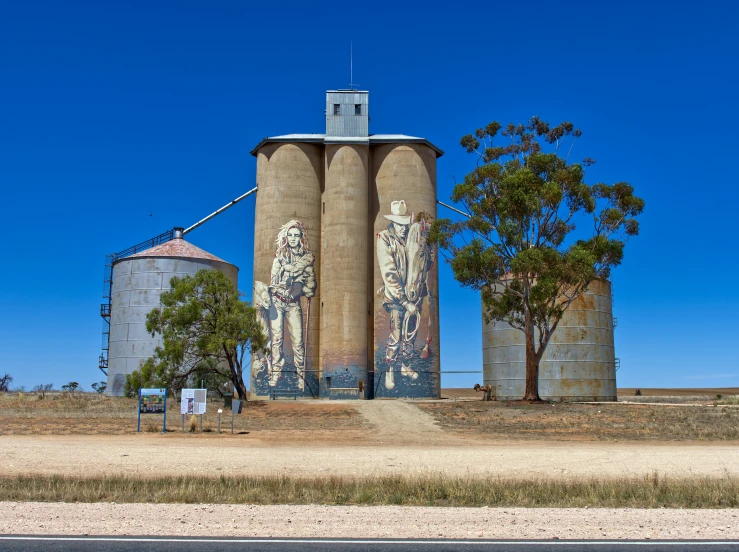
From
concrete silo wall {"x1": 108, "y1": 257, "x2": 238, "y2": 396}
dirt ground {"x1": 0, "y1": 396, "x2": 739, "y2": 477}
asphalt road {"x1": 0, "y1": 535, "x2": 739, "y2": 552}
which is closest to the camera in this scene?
asphalt road {"x1": 0, "y1": 535, "x2": 739, "y2": 552}

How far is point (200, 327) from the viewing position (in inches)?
1871

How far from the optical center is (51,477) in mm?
17562

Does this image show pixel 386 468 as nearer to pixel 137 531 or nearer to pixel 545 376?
pixel 137 531

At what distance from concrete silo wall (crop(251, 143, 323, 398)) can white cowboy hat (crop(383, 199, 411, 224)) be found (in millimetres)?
6500

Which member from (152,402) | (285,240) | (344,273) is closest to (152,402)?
(152,402)

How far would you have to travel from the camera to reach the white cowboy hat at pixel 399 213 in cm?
5997

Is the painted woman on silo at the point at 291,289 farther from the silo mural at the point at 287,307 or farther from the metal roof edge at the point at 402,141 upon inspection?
the metal roof edge at the point at 402,141

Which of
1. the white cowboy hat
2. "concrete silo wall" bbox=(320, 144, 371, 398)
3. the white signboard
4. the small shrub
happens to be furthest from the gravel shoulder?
the white cowboy hat

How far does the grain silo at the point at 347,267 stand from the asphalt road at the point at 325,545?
1843 inches

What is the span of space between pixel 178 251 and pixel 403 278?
20.1 meters

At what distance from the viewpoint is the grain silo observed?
58.1 m

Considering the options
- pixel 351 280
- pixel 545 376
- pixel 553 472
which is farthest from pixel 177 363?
pixel 553 472

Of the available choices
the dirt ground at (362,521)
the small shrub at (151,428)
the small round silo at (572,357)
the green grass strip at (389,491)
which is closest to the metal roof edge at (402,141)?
the small round silo at (572,357)

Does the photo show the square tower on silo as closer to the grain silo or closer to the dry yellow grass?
the grain silo
